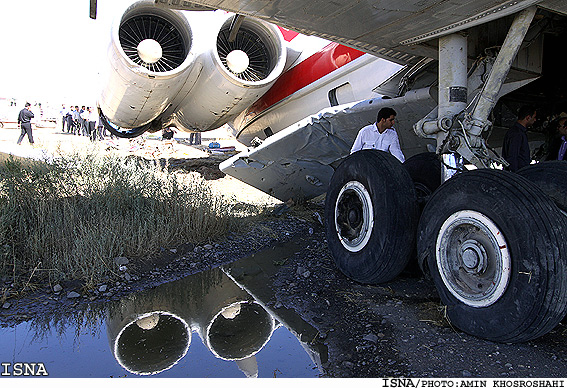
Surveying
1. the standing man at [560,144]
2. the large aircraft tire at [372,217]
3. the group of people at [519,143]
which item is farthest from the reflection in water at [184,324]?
the standing man at [560,144]

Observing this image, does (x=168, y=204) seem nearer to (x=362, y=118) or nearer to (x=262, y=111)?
(x=362, y=118)

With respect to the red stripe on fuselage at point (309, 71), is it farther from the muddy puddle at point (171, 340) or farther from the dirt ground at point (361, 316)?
the muddy puddle at point (171, 340)

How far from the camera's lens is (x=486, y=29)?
371cm

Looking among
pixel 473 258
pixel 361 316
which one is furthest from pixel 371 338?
pixel 473 258

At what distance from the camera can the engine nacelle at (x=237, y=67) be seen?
721 centimetres

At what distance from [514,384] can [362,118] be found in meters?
3.48

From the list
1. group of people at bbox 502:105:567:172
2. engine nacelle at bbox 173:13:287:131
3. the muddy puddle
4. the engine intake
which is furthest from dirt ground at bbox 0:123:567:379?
the engine intake

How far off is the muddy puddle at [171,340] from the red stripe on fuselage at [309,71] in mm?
3993

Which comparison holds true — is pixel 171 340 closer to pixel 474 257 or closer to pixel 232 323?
pixel 232 323

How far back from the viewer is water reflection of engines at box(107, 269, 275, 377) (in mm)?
2572

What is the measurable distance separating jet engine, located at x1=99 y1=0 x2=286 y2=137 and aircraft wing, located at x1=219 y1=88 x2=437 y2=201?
184cm

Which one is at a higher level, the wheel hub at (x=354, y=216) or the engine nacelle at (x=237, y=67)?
the engine nacelle at (x=237, y=67)

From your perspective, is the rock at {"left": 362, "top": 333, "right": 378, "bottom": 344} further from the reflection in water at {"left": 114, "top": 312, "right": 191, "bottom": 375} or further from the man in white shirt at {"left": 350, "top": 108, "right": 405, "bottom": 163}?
the man in white shirt at {"left": 350, "top": 108, "right": 405, "bottom": 163}

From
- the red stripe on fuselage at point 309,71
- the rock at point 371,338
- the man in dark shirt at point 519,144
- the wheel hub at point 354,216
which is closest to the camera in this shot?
the rock at point 371,338
